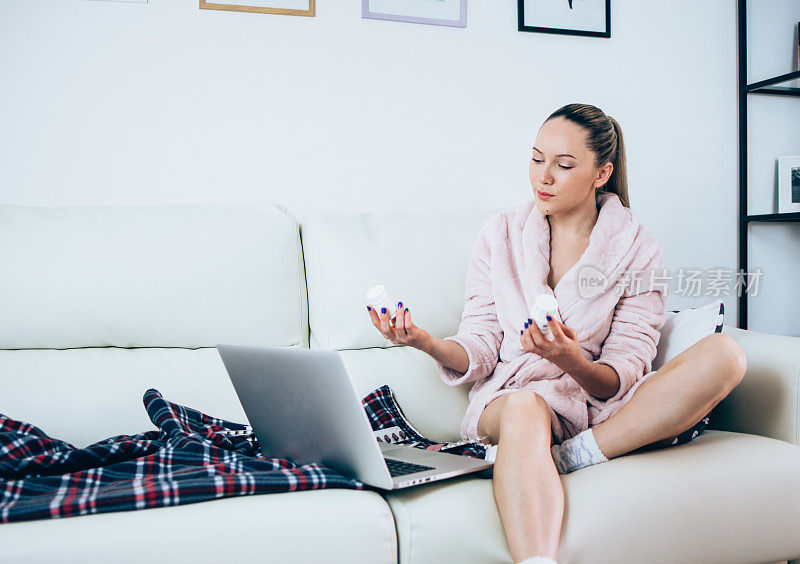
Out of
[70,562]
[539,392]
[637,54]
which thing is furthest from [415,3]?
[70,562]

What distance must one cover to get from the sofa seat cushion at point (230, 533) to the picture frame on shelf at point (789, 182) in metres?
1.87

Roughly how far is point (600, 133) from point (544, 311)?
59 cm

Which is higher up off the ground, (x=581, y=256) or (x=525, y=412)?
(x=581, y=256)

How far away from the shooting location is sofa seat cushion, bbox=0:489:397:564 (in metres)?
0.86

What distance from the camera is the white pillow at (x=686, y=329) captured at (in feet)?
4.70

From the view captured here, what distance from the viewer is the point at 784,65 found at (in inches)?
90.9

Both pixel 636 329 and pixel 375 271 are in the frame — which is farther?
pixel 375 271

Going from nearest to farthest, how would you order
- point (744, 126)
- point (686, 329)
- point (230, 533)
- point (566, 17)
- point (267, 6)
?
1. point (230, 533)
2. point (686, 329)
3. point (267, 6)
4. point (566, 17)
5. point (744, 126)

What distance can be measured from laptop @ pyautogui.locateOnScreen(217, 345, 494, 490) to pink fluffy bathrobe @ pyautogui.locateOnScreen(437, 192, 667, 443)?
0.82 ft

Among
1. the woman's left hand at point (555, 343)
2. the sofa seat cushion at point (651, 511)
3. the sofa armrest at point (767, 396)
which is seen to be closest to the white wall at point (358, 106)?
the sofa armrest at point (767, 396)

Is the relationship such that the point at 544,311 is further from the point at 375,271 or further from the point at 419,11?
the point at 419,11

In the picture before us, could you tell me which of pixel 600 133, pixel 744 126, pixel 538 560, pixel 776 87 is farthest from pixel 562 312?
pixel 776 87

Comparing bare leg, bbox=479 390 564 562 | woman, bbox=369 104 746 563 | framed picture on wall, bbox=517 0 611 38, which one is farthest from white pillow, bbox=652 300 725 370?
framed picture on wall, bbox=517 0 611 38

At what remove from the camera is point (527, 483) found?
3.37 ft
